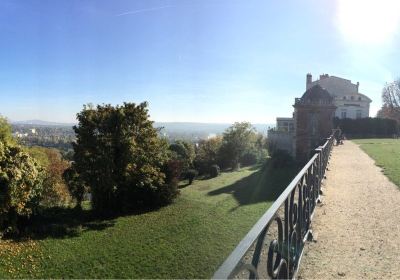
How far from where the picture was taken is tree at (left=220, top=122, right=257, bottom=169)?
47094 mm

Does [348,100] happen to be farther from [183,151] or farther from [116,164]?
[116,164]

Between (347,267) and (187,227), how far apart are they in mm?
16394

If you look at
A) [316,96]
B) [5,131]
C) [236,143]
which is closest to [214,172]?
[236,143]

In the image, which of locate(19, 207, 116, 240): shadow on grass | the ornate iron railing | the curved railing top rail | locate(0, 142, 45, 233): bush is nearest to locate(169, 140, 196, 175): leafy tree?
locate(19, 207, 116, 240): shadow on grass

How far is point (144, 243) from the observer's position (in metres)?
18.1

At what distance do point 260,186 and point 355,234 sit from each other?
25720 millimetres

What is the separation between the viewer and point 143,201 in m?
26.3

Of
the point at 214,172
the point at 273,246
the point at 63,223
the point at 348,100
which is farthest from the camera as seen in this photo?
the point at 348,100

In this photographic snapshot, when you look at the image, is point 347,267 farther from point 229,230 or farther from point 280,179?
point 280,179

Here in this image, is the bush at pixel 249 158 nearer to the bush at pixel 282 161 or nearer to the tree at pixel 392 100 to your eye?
the bush at pixel 282 161

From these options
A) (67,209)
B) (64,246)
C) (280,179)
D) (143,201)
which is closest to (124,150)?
(143,201)

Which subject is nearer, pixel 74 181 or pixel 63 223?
pixel 63 223

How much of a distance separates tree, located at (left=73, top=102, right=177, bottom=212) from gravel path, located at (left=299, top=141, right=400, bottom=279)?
1648 centimetres

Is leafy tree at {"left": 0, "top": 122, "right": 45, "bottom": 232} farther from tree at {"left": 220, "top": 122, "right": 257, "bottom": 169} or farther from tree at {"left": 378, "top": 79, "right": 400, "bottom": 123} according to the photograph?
tree at {"left": 378, "top": 79, "right": 400, "bottom": 123}
